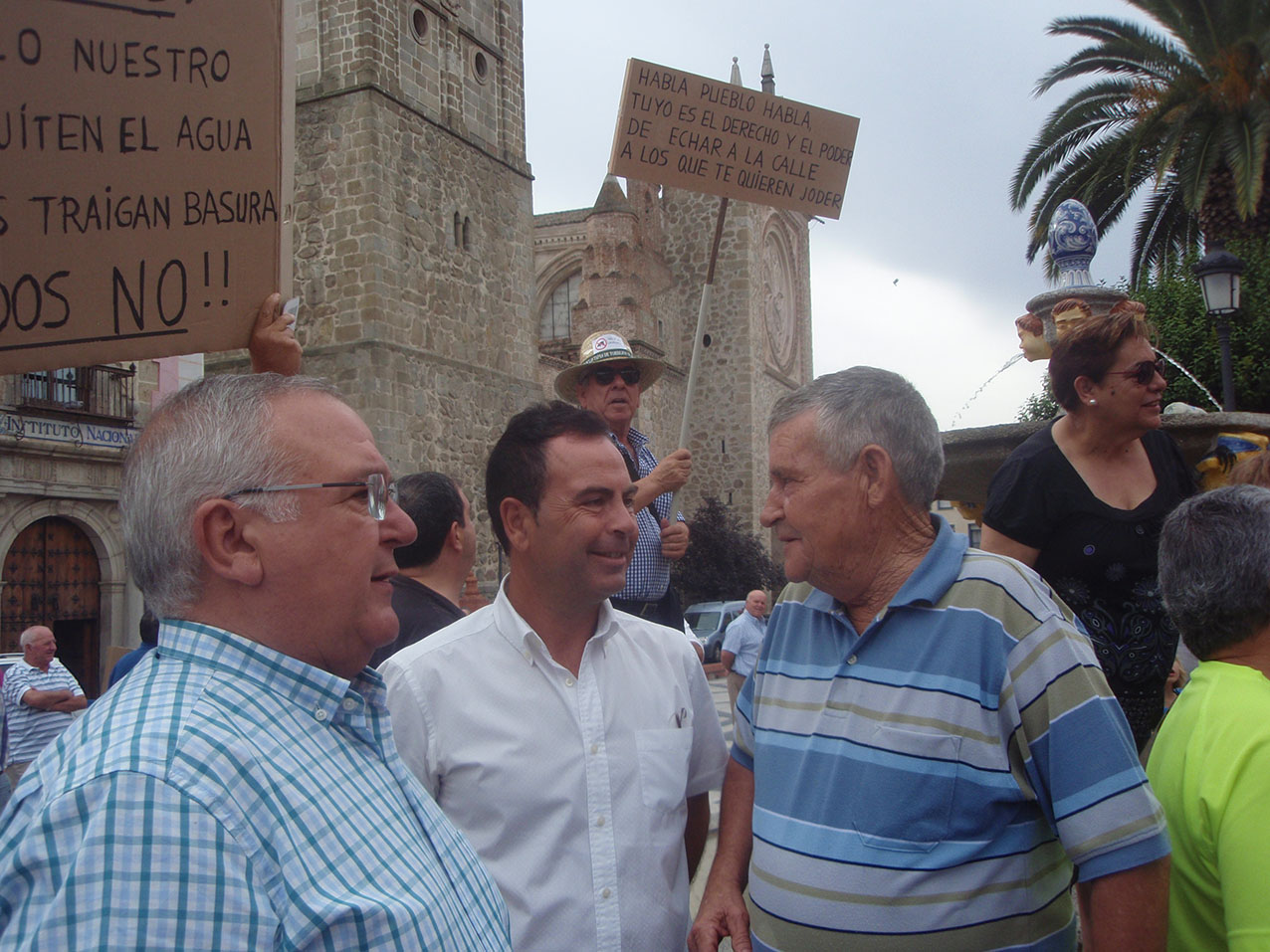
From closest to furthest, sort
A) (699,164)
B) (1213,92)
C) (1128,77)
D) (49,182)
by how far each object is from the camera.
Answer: (49,182)
(699,164)
(1213,92)
(1128,77)

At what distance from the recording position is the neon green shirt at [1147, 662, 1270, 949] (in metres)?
1.78

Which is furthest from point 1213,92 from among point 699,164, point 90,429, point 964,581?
point 90,429

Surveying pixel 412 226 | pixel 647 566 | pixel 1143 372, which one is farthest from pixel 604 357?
pixel 412 226

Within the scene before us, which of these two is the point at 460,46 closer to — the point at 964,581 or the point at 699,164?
the point at 699,164

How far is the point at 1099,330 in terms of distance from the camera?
2.91 m

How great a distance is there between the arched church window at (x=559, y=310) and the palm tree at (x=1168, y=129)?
78.0 feet

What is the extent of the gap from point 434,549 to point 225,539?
76.7 inches

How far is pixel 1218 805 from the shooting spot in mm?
1848

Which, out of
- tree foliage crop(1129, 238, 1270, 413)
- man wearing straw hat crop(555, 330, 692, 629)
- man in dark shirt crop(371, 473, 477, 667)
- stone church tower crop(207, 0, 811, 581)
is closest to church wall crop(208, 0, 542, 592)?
stone church tower crop(207, 0, 811, 581)

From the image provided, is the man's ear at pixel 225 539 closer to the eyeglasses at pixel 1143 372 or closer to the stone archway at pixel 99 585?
the eyeglasses at pixel 1143 372

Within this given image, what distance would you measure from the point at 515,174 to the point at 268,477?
17.7 meters

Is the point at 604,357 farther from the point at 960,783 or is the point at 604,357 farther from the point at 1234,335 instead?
the point at 1234,335

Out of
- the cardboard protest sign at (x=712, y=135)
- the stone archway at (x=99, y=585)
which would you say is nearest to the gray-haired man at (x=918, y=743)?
the cardboard protest sign at (x=712, y=135)

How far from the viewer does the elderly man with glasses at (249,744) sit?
3.72 ft
